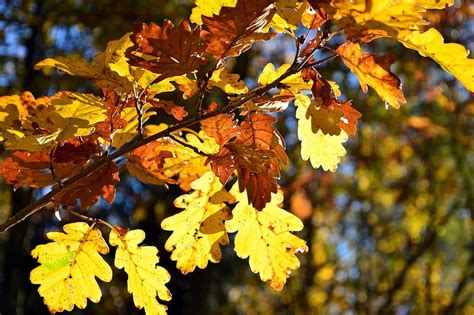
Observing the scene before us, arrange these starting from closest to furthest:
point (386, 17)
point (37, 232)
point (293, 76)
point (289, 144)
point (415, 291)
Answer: point (386, 17)
point (293, 76)
point (289, 144)
point (415, 291)
point (37, 232)

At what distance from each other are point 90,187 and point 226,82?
272 mm

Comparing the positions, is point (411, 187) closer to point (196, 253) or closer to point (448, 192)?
point (448, 192)

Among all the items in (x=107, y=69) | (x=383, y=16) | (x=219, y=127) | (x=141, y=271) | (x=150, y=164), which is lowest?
(x=141, y=271)

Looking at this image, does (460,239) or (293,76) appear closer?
(293,76)

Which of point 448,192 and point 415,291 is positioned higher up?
point 448,192

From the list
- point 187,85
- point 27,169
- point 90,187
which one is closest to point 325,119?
point 187,85

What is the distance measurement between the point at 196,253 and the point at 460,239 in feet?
Answer: 30.7

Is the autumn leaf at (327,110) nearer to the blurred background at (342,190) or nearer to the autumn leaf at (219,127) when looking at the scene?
the autumn leaf at (219,127)

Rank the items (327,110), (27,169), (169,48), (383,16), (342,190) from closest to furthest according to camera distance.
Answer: (383,16) → (169,48) → (327,110) → (27,169) → (342,190)

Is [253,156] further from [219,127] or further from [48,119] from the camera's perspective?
[48,119]

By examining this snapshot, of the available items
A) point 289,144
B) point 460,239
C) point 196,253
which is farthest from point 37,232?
point 196,253

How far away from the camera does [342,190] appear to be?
235 inches

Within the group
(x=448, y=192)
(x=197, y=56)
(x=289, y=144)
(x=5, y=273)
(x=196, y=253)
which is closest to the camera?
(x=197, y=56)

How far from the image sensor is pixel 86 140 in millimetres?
1019
